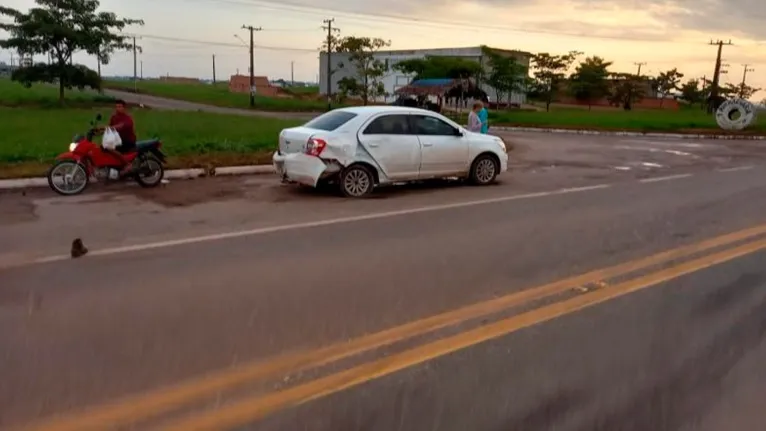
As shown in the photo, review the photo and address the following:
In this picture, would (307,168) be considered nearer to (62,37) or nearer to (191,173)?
(191,173)

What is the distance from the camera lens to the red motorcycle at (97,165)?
38.9ft

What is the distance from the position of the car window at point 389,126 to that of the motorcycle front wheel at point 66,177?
185 inches

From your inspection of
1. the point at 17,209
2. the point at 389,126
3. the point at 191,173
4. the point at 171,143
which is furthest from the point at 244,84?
the point at 17,209

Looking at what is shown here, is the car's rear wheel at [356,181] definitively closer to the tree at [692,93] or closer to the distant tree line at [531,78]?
the distant tree line at [531,78]

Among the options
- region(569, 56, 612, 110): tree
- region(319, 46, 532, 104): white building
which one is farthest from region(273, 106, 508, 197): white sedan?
region(569, 56, 612, 110): tree

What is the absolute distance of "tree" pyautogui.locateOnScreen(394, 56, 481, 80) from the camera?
72.2 metres

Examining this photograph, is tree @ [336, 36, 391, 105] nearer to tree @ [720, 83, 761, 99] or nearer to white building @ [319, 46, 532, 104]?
white building @ [319, 46, 532, 104]

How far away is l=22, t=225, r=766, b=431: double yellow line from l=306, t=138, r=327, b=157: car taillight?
5.80 m

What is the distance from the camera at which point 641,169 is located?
17578 mm

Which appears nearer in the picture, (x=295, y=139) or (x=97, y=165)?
(x=295, y=139)

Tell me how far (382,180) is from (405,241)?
4.20 metres

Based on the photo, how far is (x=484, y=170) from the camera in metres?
13.9

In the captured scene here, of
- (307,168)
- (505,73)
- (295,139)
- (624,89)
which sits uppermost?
(505,73)

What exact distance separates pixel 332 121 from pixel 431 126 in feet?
6.24
